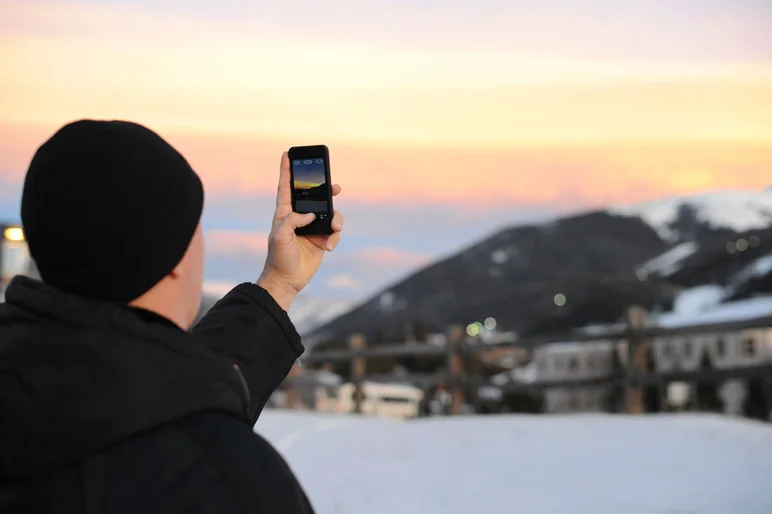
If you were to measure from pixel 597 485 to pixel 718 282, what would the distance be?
2474 inches

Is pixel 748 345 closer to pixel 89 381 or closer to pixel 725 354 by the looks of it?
pixel 725 354

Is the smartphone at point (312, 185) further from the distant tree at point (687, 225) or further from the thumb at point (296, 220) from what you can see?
the distant tree at point (687, 225)

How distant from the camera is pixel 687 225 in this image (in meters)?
81.8

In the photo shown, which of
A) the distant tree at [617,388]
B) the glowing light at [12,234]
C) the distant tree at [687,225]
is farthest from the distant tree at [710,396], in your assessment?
the distant tree at [687,225]

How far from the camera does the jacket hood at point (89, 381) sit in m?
1.01

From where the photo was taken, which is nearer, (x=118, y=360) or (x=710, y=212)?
(x=118, y=360)

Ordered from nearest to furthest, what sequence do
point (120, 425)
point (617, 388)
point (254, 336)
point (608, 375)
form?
point (120, 425), point (254, 336), point (608, 375), point (617, 388)

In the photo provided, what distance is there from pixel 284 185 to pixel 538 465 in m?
5.41

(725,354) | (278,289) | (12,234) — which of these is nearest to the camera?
(278,289)

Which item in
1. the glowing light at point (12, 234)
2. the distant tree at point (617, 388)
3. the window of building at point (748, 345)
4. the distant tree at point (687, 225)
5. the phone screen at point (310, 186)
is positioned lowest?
the window of building at point (748, 345)

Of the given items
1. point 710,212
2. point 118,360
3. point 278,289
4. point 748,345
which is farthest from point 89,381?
point 710,212

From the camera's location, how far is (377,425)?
9.75m

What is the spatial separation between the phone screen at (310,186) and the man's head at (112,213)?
56 centimetres

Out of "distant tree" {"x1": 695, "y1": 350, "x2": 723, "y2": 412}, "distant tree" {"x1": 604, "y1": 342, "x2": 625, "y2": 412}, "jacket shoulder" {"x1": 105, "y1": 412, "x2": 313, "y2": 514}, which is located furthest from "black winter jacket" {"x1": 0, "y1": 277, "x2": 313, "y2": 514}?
"distant tree" {"x1": 695, "y1": 350, "x2": 723, "y2": 412}
